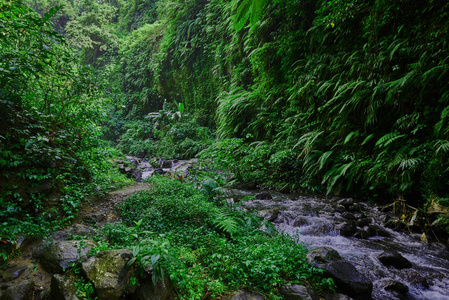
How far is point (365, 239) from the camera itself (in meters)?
4.08

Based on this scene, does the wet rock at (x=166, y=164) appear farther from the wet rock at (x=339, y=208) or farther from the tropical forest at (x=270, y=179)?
the wet rock at (x=339, y=208)

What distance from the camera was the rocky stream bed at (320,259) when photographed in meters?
2.14

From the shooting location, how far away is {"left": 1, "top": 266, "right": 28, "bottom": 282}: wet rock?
7.24ft

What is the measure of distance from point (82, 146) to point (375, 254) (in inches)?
209

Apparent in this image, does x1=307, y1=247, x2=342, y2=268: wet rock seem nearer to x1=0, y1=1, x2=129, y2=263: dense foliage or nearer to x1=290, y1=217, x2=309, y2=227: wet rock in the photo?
x1=290, y1=217, x2=309, y2=227: wet rock


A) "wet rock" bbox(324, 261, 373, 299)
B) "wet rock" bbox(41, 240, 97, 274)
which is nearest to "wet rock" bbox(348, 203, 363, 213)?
"wet rock" bbox(324, 261, 373, 299)

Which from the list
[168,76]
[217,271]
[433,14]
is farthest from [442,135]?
[168,76]

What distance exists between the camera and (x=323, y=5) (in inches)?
269

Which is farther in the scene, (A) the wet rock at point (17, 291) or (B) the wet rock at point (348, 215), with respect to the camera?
(B) the wet rock at point (348, 215)

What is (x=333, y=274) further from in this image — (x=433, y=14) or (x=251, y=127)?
(x=251, y=127)

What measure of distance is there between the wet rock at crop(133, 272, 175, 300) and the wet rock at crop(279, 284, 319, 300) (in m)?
1.15

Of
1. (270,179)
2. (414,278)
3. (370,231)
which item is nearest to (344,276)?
(414,278)

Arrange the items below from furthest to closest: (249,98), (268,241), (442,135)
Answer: (249,98)
(442,135)
(268,241)

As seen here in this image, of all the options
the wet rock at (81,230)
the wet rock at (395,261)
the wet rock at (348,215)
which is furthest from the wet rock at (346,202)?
the wet rock at (81,230)
